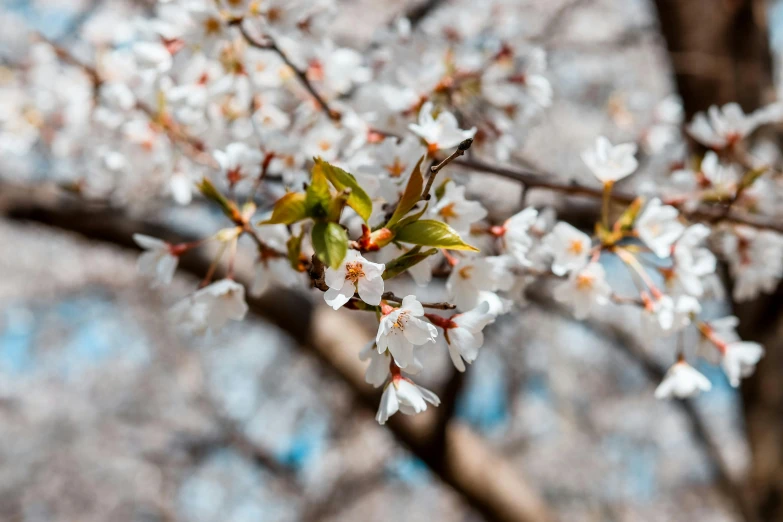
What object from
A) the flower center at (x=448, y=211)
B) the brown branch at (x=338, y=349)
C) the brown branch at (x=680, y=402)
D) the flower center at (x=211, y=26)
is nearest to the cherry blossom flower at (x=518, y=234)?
the flower center at (x=448, y=211)

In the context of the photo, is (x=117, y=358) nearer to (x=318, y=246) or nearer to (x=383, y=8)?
(x=383, y=8)

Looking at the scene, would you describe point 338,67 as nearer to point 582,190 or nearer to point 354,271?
point 582,190

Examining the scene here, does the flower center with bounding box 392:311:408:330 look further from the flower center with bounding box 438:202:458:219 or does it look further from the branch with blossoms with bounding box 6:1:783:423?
the flower center with bounding box 438:202:458:219

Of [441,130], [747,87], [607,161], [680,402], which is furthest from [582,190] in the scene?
[680,402]

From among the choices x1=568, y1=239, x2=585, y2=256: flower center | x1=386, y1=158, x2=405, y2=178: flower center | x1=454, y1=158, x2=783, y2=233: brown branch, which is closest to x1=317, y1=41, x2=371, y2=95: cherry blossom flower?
x1=454, y1=158, x2=783, y2=233: brown branch

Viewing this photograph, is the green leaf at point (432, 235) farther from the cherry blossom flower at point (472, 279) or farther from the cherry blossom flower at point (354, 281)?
the cherry blossom flower at point (472, 279)

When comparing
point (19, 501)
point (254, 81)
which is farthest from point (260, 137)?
point (19, 501)
